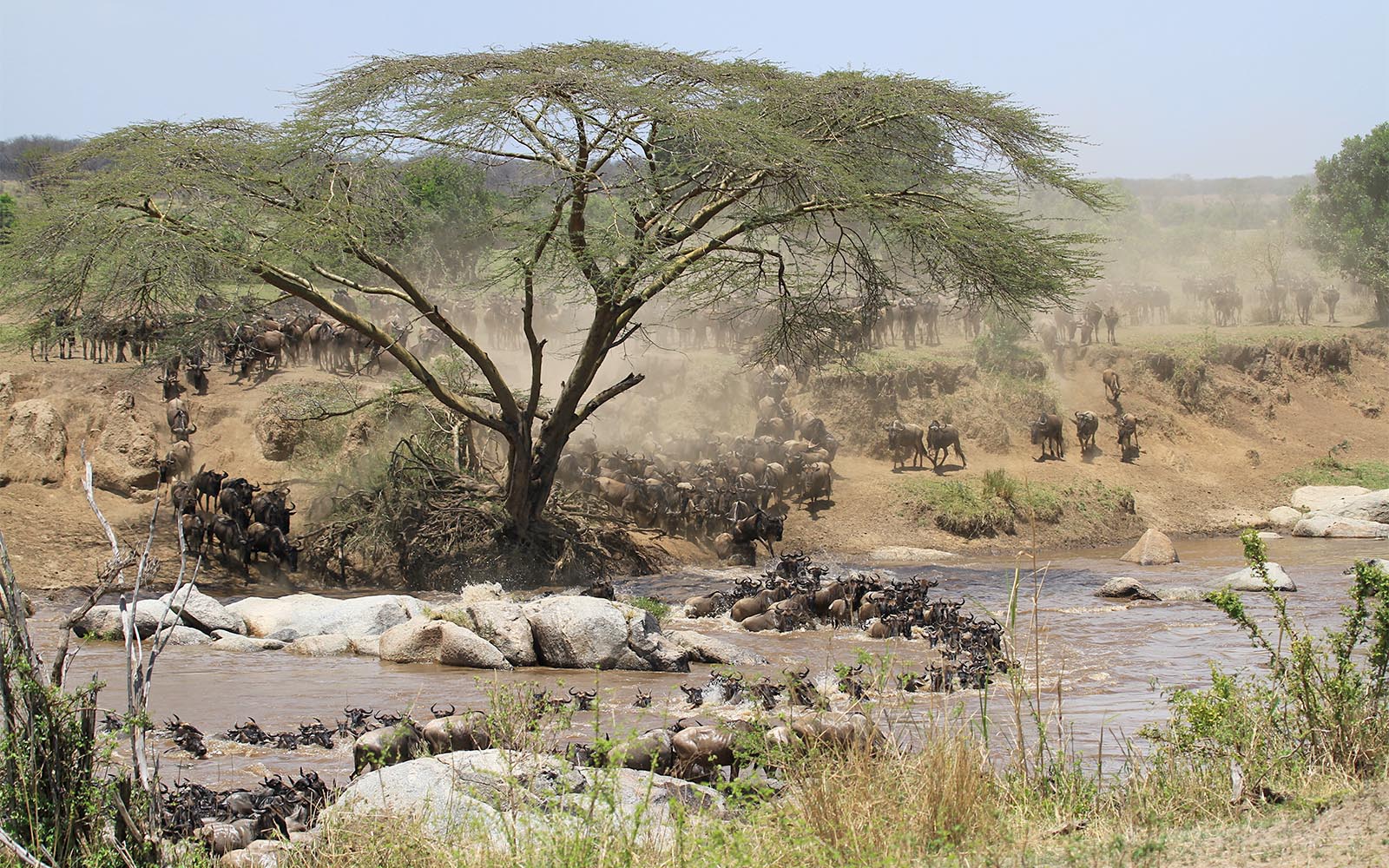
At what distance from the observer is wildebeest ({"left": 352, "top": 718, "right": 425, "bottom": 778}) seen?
21.7 ft

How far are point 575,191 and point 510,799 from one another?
10.8 metres

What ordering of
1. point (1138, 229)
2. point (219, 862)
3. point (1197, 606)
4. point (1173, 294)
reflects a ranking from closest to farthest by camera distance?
point (219, 862) → point (1197, 606) → point (1173, 294) → point (1138, 229)

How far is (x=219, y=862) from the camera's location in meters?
5.09

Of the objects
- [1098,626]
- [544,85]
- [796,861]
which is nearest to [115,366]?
[544,85]

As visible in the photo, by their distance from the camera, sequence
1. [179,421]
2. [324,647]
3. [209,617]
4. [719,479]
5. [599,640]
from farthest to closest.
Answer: [719,479], [179,421], [209,617], [324,647], [599,640]

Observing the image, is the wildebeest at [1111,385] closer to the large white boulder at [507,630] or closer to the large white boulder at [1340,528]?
the large white boulder at [1340,528]

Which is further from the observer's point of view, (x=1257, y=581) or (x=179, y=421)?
(x=179, y=421)

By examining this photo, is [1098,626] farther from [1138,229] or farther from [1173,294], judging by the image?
[1138,229]

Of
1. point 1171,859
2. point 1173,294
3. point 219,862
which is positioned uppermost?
point 1173,294

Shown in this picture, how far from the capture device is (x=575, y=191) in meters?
15.0

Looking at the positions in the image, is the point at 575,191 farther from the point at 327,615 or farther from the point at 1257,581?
the point at 1257,581

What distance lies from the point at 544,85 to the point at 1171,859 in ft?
40.3

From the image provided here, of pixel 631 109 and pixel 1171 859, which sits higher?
pixel 631 109

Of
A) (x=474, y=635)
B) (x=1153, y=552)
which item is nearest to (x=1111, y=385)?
(x=1153, y=552)
